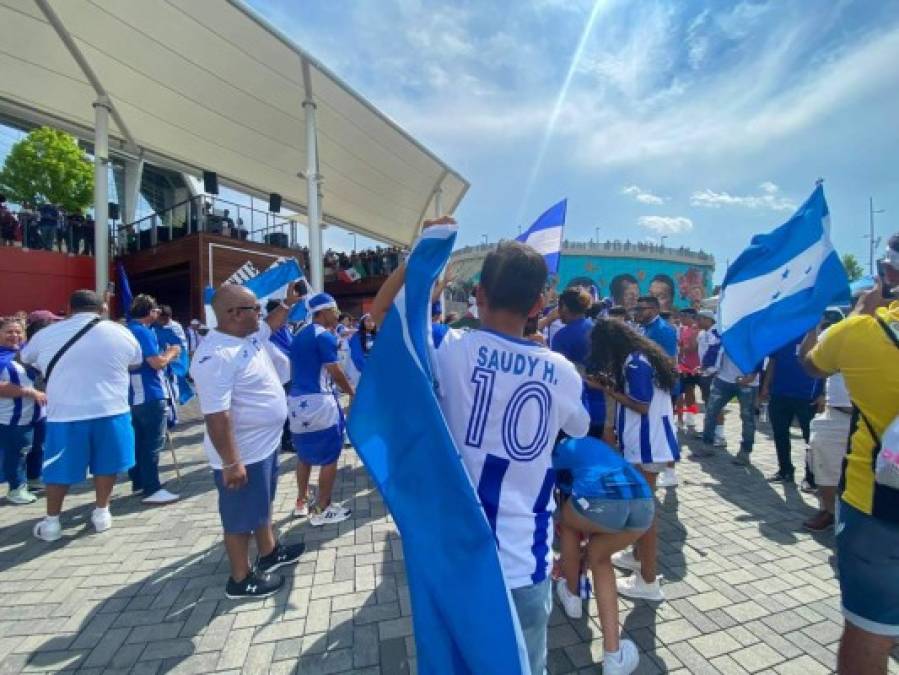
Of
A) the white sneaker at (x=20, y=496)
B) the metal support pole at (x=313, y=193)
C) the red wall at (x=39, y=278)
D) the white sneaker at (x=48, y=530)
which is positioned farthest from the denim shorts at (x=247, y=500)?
the red wall at (x=39, y=278)

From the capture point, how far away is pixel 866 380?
175 centimetres

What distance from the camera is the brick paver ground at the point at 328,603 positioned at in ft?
7.95

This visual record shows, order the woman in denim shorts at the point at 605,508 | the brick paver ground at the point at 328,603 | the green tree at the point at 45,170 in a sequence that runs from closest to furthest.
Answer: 1. the woman in denim shorts at the point at 605,508
2. the brick paver ground at the point at 328,603
3. the green tree at the point at 45,170

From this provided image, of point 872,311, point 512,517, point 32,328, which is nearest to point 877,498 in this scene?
point 872,311

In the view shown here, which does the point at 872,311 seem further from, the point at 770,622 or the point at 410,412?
the point at 410,412

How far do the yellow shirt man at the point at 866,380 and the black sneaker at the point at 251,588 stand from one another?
10.8 feet

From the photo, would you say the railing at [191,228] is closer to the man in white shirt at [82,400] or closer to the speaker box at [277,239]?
the speaker box at [277,239]

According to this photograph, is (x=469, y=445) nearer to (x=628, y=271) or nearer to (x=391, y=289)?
(x=391, y=289)

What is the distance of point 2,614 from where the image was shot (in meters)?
2.85

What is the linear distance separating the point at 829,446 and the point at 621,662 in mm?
2929

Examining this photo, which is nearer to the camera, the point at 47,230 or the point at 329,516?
the point at 329,516

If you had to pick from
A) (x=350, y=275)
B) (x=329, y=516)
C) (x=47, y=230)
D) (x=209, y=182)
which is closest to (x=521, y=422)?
(x=329, y=516)

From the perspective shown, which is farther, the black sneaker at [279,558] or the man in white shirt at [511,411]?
the black sneaker at [279,558]

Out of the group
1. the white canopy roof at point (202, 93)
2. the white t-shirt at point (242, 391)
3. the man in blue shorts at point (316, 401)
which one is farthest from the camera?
the white canopy roof at point (202, 93)
